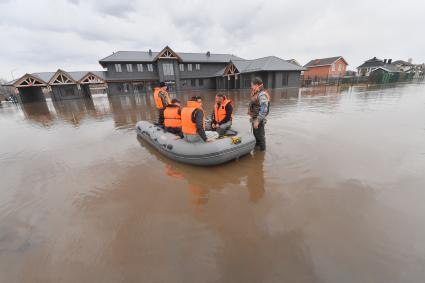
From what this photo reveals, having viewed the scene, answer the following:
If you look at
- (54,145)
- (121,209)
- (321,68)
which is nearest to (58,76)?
(54,145)

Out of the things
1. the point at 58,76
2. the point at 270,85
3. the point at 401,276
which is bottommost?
the point at 401,276

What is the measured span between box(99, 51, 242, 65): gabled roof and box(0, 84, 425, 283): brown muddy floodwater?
26.6 meters

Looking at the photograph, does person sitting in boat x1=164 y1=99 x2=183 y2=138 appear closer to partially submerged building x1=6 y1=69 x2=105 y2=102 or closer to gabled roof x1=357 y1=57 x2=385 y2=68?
partially submerged building x1=6 y1=69 x2=105 y2=102

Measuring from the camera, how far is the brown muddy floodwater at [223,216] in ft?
6.56

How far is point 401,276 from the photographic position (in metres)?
1.83

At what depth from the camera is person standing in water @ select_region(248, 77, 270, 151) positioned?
13.9 feet

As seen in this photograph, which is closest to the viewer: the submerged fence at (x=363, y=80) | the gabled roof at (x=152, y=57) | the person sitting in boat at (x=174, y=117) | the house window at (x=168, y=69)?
the person sitting in boat at (x=174, y=117)

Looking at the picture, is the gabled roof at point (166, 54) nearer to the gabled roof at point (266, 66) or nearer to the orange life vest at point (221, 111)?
the gabled roof at point (266, 66)

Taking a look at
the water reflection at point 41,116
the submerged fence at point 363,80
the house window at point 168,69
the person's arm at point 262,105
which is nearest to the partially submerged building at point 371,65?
the submerged fence at point 363,80

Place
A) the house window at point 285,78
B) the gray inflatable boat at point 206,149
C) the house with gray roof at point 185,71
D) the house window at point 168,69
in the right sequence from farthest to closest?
the house window at point 168,69
the house window at point 285,78
the house with gray roof at point 185,71
the gray inflatable boat at point 206,149

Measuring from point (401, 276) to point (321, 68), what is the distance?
47.5 metres

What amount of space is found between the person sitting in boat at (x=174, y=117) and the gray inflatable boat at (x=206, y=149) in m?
0.23

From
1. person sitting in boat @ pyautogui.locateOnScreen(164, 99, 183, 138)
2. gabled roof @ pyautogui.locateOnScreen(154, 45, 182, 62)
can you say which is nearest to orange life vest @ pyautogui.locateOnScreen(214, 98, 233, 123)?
person sitting in boat @ pyautogui.locateOnScreen(164, 99, 183, 138)

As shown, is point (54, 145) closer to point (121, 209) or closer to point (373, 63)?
point (121, 209)
